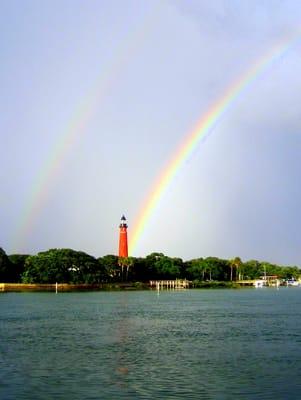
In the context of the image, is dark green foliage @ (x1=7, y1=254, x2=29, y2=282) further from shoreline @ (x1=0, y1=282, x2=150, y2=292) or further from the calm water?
the calm water

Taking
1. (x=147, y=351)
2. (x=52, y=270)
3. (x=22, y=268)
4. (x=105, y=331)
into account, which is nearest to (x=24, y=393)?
(x=147, y=351)

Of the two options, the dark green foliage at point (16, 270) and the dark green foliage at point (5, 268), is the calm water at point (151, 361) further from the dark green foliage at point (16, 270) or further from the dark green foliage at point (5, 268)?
the dark green foliage at point (16, 270)

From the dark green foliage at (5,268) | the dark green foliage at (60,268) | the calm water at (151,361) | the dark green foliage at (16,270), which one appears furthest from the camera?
the dark green foliage at (16,270)

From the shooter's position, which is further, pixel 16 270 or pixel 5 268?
pixel 16 270

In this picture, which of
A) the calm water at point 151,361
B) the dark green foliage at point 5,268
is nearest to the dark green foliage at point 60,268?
the dark green foliage at point 5,268

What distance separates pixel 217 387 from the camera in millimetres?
27875

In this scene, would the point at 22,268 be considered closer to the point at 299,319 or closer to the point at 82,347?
the point at 299,319

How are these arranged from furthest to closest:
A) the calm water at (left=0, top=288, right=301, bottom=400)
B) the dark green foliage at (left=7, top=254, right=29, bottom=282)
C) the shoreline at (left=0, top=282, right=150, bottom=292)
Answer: the dark green foliage at (left=7, top=254, right=29, bottom=282) < the shoreline at (left=0, top=282, right=150, bottom=292) < the calm water at (left=0, top=288, right=301, bottom=400)

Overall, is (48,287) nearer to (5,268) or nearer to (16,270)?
(5,268)

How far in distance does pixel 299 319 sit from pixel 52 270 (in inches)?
4378

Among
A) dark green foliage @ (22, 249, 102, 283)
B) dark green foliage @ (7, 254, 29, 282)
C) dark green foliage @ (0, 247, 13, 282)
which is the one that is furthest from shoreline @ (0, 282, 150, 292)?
dark green foliage @ (7, 254, 29, 282)

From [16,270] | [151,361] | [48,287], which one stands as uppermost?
[16,270]

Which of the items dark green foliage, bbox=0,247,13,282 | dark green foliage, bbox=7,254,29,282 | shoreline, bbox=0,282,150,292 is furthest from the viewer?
dark green foliage, bbox=7,254,29,282

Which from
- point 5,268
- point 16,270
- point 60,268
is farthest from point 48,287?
point 16,270
